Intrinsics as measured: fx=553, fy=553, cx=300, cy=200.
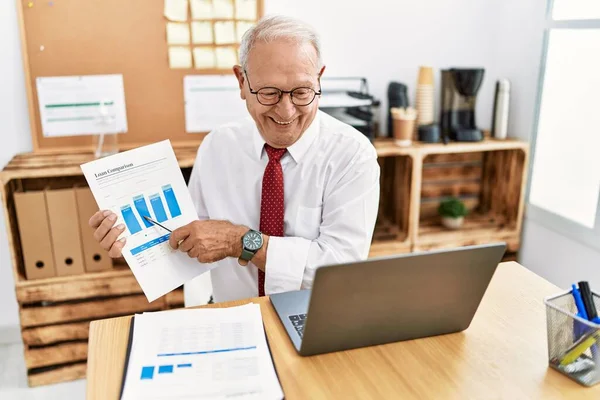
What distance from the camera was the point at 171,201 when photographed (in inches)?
56.5

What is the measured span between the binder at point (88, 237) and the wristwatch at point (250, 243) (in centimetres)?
99

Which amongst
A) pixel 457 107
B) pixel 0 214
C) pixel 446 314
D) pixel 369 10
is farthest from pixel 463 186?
pixel 0 214

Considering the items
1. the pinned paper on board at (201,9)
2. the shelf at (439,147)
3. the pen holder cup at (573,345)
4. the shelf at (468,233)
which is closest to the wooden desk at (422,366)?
the pen holder cup at (573,345)

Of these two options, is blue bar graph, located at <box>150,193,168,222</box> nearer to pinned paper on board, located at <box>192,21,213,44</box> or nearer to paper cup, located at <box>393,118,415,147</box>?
pinned paper on board, located at <box>192,21,213,44</box>

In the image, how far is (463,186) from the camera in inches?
120

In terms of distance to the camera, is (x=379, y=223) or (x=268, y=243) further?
(x=379, y=223)

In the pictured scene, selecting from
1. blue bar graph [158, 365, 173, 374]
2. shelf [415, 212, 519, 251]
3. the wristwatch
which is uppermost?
the wristwatch

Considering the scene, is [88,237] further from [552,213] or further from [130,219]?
[552,213]

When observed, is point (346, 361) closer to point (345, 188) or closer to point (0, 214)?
point (345, 188)

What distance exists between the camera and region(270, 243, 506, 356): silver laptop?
978 mm

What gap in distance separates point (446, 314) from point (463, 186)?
2.03 metres

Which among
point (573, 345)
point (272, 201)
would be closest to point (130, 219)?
point (272, 201)

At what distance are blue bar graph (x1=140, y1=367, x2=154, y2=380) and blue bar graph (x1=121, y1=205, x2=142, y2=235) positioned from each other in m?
0.43

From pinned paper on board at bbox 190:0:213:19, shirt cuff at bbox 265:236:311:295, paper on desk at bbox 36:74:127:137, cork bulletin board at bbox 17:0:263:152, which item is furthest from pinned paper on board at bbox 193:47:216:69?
shirt cuff at bbox 265:236:311:295
